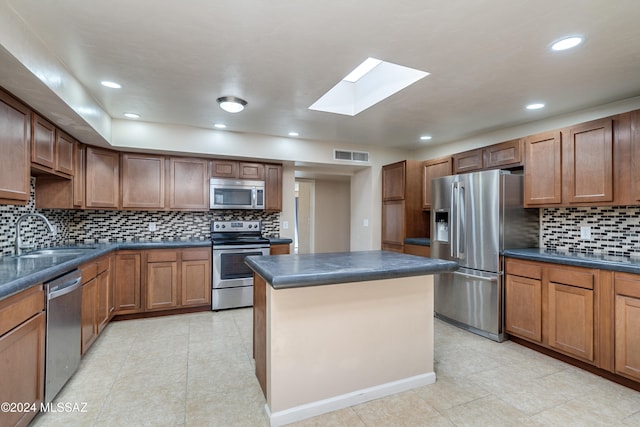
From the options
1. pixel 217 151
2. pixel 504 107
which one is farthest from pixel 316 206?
pixel 504 107

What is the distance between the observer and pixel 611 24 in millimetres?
1758

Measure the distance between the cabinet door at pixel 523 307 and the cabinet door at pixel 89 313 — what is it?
3.95 m

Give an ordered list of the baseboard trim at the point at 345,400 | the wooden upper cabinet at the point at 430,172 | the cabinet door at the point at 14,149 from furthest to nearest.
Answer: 1. the wooden upper cabinet at the point at 430,172
2. the cabinet door at the point at 14,149
3. the baseboard trim at the point at 345,400

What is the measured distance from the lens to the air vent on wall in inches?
190

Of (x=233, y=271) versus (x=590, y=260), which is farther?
→ (x=233, y=271)

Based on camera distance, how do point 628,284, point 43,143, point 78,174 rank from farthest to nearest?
point 78,174, point 43,143, point 628,284

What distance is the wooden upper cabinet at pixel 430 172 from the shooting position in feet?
13.9

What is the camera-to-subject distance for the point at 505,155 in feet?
11.3

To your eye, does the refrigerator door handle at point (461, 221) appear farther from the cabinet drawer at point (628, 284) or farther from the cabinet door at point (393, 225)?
the cabinet drawer at point (628, 284)

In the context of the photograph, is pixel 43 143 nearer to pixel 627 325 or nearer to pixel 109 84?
pixel 109 84

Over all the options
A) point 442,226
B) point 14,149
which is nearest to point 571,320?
point 442,226

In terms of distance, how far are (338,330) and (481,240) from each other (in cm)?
211

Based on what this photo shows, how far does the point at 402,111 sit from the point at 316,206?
3.82m

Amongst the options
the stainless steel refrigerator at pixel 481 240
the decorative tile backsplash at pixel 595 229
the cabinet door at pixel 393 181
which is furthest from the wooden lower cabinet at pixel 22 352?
the decorative tile backsplash at pixel 595 229
